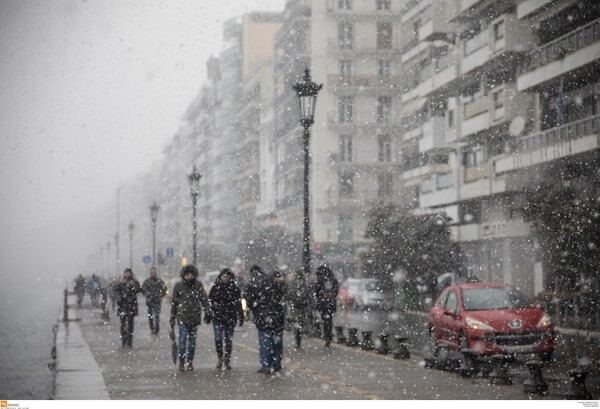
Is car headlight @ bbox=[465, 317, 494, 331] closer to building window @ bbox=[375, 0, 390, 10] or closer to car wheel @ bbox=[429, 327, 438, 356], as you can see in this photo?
car wheel @ bbox=[429, 327, 438, 356]

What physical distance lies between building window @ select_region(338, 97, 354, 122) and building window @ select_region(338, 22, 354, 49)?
403 centimetres

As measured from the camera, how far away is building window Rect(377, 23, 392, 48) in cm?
4767

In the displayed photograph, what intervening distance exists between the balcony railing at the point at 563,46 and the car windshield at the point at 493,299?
1289 cm

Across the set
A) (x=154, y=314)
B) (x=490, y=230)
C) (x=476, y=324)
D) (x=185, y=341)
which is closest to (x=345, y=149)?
(x=490, y=230)

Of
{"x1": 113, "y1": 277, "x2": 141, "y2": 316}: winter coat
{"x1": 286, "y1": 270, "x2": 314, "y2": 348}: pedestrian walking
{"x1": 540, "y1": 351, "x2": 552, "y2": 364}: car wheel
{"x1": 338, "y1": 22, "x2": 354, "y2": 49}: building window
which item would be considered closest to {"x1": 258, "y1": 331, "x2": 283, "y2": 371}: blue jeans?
{"x1": 540, "y1": 351, "x2": 552, "y2": 364}: car wheel

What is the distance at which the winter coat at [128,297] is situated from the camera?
2177 centimetres

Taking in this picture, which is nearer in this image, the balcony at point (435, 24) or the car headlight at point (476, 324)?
the car headlight at point (476, 324)

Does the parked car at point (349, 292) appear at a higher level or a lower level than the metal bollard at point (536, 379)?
higher

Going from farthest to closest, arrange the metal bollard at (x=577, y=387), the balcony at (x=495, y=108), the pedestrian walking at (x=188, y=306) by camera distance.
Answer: the balcony at (x=495, y=108) → the pedestrian walking at (x=188, y=306) → the metal bollard at (x=577, y=387)

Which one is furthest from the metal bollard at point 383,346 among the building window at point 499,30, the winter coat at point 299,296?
the building window at point 499,30

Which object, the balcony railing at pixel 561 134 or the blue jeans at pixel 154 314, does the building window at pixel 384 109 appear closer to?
the balcony railing at pixel 561 134

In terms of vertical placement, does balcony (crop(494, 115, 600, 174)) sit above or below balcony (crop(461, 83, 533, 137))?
below

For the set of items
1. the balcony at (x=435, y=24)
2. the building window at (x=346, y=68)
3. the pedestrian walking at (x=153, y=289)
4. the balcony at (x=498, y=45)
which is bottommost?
the pedestrian walking at (x=153, y=289)
